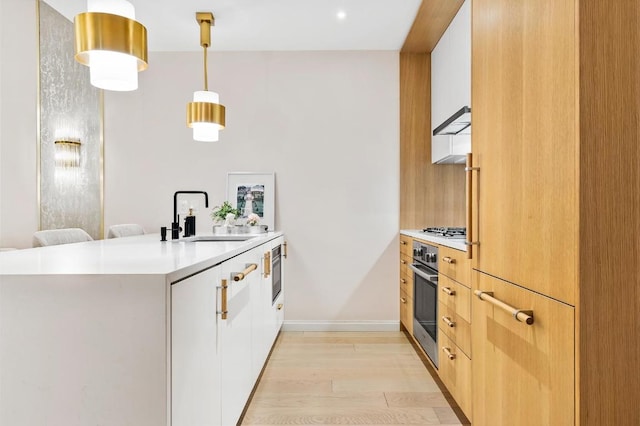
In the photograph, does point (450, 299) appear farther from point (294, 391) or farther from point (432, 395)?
point (294, 391)

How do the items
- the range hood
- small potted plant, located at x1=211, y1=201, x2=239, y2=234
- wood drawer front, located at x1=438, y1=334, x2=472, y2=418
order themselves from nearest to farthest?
wood drawer front, located at x1=438, y1=334, x2=472, y2=418 < the range hood < small potted plant, located at x1=211, y1=201, x2=239, y2=234

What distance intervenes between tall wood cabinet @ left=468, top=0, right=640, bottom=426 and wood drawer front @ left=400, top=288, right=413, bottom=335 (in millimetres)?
1879

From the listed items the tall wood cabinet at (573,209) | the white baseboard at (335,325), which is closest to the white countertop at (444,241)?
the tall wood cabinet at (573,209)

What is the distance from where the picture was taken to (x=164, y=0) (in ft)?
9.28

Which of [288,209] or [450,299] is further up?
[288,209]

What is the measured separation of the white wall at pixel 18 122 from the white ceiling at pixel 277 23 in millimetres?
326

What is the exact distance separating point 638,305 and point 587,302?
0.12 m

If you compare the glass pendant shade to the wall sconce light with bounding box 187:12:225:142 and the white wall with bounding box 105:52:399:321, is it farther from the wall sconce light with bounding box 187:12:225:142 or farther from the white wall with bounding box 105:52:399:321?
the white wall with bounding box 105:52:399:321

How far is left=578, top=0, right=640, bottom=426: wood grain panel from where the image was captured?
3.06 feet

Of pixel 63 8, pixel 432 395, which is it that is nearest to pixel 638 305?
pixel 432 395

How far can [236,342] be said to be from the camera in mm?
1759

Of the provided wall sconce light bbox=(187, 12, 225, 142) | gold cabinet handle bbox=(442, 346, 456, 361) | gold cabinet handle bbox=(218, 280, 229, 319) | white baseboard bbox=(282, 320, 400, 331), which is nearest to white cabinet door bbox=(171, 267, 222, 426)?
gold cabinet handle bbox=(218, 280, 229, 319)

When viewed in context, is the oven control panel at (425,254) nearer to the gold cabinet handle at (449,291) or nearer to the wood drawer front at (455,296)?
the wood drawer front at (455,296)

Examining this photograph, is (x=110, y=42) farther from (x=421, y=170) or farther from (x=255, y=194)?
(x=421, y=170)
